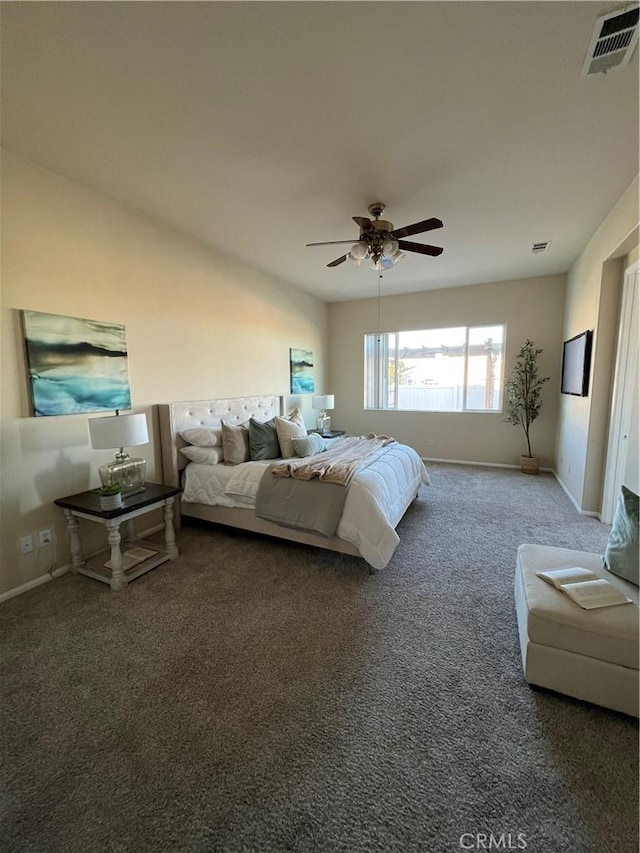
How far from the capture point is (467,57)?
1590 millimetres

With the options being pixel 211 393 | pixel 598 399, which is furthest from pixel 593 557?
pixel 211 393

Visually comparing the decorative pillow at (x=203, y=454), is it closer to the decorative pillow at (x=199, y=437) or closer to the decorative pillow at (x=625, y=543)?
the decorative pillow at (x=199, y=437)

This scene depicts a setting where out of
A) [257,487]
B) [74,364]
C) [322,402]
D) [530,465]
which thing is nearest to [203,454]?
[257,487]

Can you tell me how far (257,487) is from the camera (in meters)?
2.98

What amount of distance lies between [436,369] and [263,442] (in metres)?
3.74

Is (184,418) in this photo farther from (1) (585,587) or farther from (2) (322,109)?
(1) (585,587)

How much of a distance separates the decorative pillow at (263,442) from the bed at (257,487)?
0.13m

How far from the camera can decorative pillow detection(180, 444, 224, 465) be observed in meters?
3.31

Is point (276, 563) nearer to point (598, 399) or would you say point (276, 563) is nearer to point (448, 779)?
point (448, 779)

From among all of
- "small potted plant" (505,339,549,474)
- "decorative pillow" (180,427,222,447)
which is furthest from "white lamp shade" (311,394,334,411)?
"small potted plant" (505,339,549,474)

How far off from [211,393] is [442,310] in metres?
4.06

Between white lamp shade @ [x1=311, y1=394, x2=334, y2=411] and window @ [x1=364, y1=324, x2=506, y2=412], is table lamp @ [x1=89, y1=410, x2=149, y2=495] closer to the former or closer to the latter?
white lamp shade @ [x1=311, y1=394, x2=334, y2=411]

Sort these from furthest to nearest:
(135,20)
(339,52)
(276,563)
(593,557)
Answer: (276,563), (593,557), (339,52), (135,20)

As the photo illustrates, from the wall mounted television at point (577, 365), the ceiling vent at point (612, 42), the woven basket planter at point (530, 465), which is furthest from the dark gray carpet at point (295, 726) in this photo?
the woven basket planter at point (530, 465)
